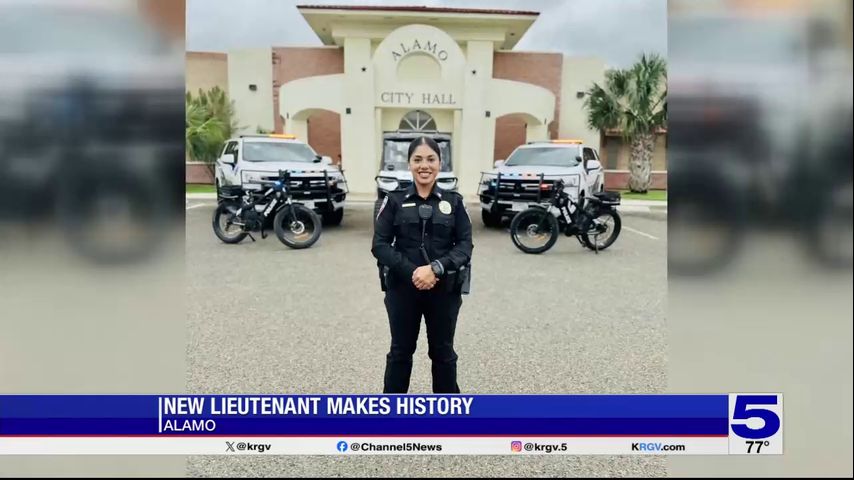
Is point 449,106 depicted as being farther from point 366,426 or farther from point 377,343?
point 366,426

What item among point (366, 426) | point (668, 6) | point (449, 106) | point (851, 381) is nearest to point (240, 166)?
point (449, 106)

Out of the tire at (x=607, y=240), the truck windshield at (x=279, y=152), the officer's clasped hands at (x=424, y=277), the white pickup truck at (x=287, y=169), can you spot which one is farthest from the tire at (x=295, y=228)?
the officer's clasped hands at (x=424, y=277)

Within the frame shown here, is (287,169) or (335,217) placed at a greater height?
(287,169)

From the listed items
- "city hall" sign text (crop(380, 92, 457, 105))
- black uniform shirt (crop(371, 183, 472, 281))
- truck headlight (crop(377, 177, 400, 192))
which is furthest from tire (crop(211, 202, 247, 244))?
black uniform shirt (crop(371, 183, 472, 281))

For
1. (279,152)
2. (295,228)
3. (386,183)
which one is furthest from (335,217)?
(295,228)

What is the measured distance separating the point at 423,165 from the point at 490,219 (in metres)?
2.43

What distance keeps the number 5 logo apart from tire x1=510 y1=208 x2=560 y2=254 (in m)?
3.50

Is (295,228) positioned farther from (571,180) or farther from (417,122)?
(571,180)

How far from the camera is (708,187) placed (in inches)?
79.7

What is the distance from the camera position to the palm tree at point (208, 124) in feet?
8.38

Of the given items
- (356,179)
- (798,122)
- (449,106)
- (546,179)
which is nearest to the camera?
(798,122)

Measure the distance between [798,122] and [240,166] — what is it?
12.4 ft

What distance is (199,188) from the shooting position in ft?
9.23

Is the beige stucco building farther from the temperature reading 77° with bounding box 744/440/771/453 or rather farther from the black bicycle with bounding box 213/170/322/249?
the temperature reading 77° with bounding box 744/440/771/453
